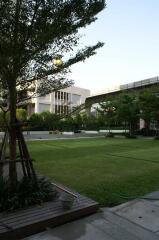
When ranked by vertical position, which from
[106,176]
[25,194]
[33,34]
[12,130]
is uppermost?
[33,34]

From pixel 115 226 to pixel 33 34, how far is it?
3.77m

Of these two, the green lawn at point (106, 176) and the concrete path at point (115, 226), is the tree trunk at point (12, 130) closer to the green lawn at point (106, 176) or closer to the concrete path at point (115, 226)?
the concrete path at point (115, 226)

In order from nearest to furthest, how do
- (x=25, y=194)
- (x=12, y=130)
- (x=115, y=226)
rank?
(x=115, y=226) < (x=25, y=194) < (x=12, y=130)

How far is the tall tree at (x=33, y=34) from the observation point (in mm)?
6180

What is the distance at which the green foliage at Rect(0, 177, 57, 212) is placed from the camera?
5.86 m

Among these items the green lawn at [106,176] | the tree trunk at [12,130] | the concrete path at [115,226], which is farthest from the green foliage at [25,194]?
the green lawn at [106,176]

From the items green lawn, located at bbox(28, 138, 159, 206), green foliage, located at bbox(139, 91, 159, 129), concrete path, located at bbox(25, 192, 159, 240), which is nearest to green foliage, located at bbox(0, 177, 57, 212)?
concrete path, located at bbox(25, 192, 159, 240)

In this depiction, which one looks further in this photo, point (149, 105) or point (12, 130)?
point (149, 105)

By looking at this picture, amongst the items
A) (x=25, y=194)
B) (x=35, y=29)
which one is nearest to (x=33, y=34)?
(x=35, y=29)

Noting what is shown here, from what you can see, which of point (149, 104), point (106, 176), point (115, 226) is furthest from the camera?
point (149, 104)

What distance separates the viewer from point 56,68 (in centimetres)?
707

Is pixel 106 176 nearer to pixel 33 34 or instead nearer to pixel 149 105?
pixel 33 34

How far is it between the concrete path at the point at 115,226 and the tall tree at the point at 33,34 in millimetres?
1569

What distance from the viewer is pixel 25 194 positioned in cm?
618
